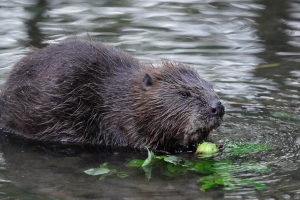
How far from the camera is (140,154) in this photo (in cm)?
623

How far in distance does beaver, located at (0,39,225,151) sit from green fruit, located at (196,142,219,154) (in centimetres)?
8

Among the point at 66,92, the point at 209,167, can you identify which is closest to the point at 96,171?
the point at 209,167

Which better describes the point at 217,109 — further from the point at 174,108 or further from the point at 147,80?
the point at 147,80

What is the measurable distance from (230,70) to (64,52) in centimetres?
234

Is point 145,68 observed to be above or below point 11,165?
above

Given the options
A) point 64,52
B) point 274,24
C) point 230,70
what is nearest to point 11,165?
point 64,52

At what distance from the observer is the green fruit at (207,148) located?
6.01m

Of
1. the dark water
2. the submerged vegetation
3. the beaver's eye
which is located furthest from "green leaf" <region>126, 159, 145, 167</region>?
the beaver's eye

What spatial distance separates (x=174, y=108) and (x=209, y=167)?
70cm

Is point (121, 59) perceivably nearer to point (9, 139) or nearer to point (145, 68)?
point (145, 68)

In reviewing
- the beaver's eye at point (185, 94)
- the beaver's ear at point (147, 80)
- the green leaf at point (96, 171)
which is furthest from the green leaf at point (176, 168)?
the beaver's ear at point (147, 80)

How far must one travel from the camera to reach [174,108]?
614 centimetres

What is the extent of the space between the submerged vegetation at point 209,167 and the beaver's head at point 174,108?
0.21 metres

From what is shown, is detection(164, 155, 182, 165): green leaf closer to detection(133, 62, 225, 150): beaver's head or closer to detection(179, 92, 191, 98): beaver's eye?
detection(133, 62, 225, 150): beaver's head
